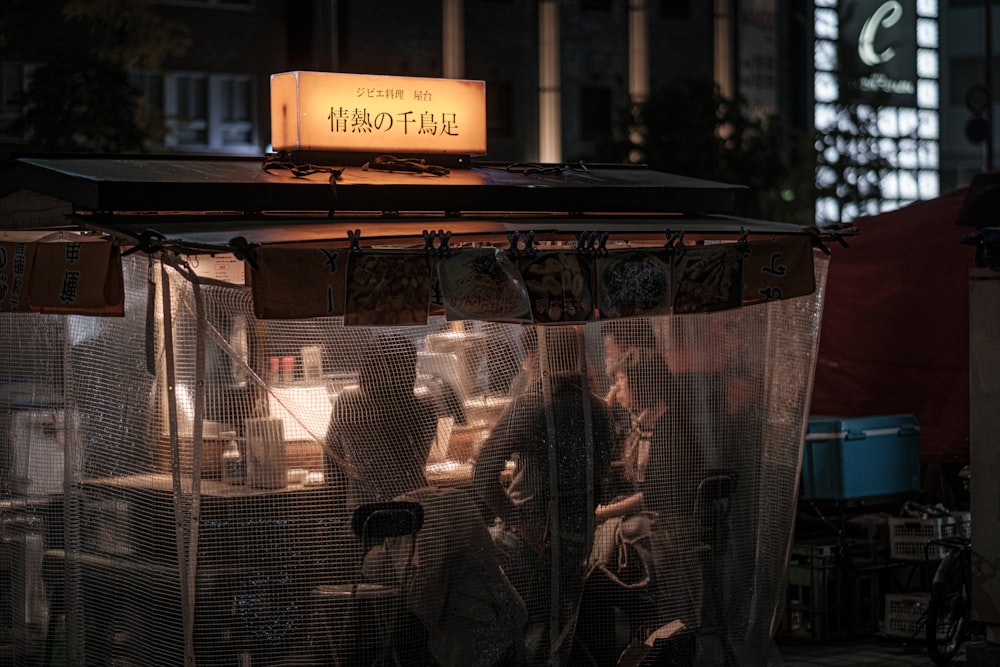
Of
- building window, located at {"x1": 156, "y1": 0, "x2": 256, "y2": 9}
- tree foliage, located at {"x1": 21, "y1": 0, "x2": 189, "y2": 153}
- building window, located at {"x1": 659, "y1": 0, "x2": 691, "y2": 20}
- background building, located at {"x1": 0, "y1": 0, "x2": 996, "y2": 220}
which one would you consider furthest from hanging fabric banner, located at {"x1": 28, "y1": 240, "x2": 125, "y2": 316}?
building window, located at {"x1": 659, "y1": 0, "x2": 691, "y2": 20}

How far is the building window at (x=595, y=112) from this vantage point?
119 feet

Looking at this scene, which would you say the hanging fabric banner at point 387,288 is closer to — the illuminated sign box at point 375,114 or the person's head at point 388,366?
the person's head at point 388,366

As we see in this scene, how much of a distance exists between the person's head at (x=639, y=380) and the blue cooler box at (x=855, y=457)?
2827 millimetres

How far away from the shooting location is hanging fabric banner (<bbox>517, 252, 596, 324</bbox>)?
705 cm

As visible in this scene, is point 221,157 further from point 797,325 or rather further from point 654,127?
point 654,127

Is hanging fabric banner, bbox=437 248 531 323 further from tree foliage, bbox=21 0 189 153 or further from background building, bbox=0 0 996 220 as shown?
background building, bbox=0 0 996 220

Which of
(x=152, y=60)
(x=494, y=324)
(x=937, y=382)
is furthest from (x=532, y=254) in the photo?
(x=152, y=60)

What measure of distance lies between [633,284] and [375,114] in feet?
7.69

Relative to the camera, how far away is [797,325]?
328 inches

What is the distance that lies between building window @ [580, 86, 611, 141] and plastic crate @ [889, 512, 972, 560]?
87.4ft

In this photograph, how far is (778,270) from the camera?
25.8 feet

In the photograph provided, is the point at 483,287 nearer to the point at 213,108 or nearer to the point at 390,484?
the point at 390,484

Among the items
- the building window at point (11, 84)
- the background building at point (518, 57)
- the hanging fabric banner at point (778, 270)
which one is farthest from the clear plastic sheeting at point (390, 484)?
the building window at point (11, 84)

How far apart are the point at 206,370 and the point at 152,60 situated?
18.7 m
